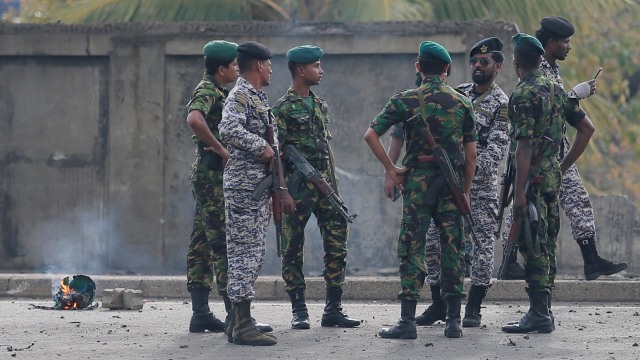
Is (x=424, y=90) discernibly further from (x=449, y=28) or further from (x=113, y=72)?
(x=113, y=72)

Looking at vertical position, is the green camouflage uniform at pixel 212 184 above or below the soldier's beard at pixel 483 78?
below

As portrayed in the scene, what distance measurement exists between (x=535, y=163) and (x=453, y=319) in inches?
43.7

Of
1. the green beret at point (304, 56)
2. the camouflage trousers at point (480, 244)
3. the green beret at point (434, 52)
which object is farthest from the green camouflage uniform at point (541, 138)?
the green beret at point (304, 56)

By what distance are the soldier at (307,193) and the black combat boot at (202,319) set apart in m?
0.54

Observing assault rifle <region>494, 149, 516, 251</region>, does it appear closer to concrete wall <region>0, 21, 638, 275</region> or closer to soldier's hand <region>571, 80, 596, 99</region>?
soldier's hand <region>571, 80, 596, 99</region>

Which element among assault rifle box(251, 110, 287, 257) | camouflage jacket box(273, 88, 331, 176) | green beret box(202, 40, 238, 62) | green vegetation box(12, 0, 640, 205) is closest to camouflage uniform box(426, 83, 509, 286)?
camouflage jacket box(273, 88, 331, 176)

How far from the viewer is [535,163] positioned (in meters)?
A: 8.61

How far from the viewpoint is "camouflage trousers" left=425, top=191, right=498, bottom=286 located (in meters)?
9.08

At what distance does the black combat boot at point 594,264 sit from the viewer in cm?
984

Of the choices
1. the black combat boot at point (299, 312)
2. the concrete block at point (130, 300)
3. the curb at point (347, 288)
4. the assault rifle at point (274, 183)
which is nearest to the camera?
the assault rifle at point (274, 183)

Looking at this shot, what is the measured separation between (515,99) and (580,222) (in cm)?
165

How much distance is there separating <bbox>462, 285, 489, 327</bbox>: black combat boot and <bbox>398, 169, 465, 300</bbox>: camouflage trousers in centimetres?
65

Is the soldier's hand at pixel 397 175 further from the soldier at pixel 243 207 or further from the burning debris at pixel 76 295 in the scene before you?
the burning debris at pixel 76 295

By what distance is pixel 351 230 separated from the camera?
13734 millimetres
